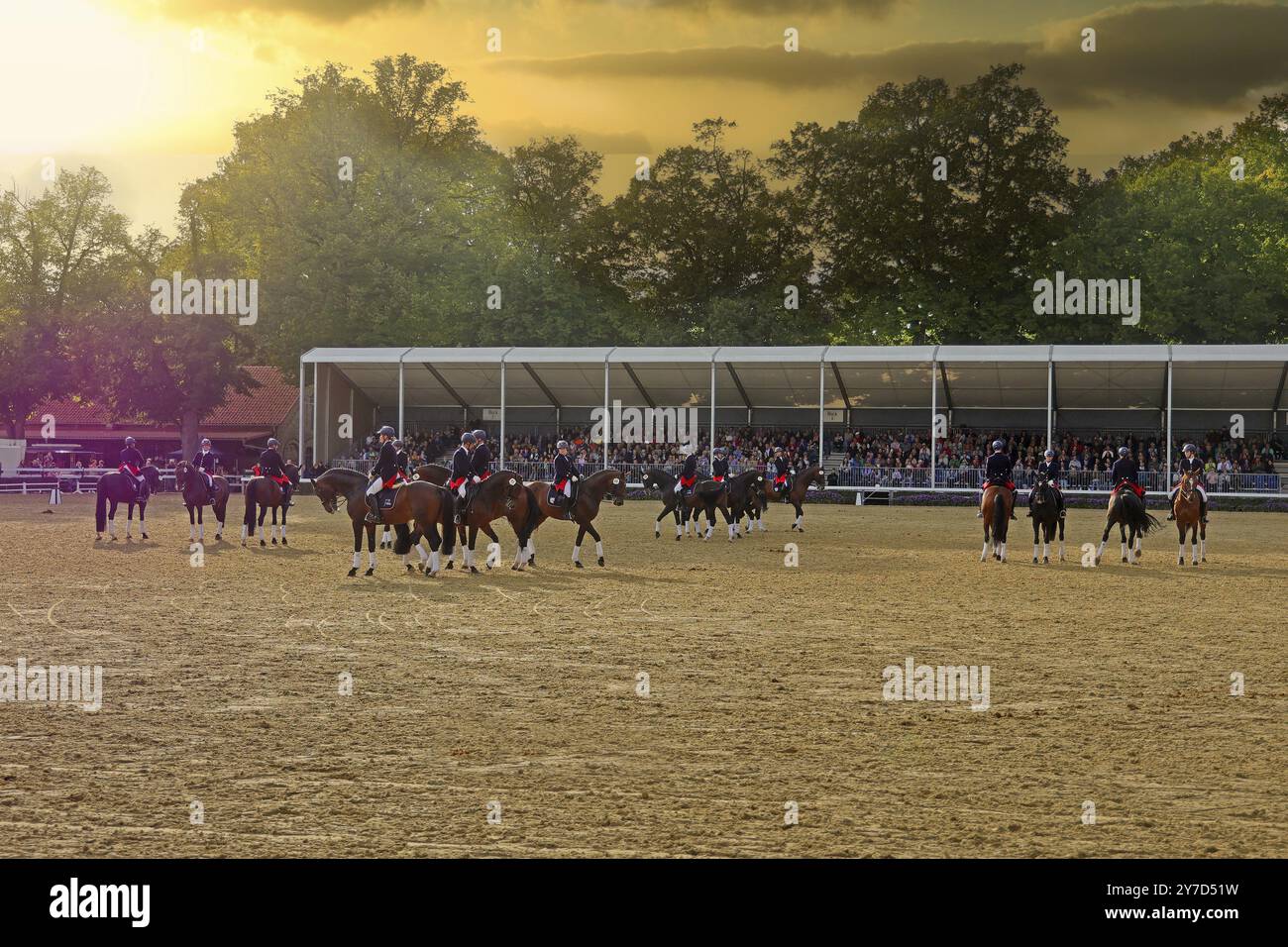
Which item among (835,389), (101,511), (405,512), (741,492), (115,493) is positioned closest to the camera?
(405,512)

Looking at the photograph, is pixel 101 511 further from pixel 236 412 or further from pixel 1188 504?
pixel 236 412

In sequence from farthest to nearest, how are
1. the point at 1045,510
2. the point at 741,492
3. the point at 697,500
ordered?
1. the point at 741,492
2. the point at 697,500
3. the point at 1045,510

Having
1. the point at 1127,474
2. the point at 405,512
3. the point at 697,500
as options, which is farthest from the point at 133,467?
the point at 1127,474

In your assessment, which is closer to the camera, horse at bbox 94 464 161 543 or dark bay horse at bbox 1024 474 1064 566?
dark bay horse at bbox 1024 474 1064 566

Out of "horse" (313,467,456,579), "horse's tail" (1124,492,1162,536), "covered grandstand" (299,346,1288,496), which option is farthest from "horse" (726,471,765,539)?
"covered grandstand" (299,346,1288,496)

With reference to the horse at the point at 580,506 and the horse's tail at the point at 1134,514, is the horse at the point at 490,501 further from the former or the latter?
the horse's tail at the point at 1134,514

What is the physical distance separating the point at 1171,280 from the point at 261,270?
42425mm

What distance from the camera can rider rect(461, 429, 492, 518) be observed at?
2099cm

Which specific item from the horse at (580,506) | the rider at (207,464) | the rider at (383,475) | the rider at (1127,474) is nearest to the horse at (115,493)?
the rider at (207,464)

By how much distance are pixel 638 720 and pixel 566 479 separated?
1275cm

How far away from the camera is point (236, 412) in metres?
73.1

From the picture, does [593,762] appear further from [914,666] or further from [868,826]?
[914,666]

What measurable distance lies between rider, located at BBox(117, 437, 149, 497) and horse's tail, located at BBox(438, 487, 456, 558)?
403 inches

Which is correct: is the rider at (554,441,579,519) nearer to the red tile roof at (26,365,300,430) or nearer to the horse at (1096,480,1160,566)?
the horse at (1096,480,1160,566)
